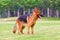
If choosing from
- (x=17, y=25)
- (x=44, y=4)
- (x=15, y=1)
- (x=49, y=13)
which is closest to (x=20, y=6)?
(x=15, y=1)

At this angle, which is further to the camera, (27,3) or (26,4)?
(26,4)

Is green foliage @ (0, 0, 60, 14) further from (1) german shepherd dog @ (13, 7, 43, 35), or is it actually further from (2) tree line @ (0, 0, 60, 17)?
(1) german shepherd dog @ (13, 7, 43, 35)

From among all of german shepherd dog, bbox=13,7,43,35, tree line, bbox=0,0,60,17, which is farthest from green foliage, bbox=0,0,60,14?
german shepherd dog, bbox=13,7,43,35

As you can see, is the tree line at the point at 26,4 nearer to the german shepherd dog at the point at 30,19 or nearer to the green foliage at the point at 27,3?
the green foliage at the point at 27,3

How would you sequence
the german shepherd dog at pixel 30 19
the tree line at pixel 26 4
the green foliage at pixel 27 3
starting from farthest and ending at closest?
the tree line at pixel 26 4, the green foliage at pixel 27 3, the german shepherd dog at pixel 30 19

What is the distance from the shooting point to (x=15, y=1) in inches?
2744

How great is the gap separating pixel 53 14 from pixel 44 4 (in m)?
12.4

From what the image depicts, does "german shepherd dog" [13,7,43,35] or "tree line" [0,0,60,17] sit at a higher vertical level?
"german shepherd dog" [13,7,43,35]

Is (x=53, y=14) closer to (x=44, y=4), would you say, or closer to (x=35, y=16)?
(x=44, y=4)

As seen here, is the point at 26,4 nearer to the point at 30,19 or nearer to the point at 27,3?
the point at 27,3

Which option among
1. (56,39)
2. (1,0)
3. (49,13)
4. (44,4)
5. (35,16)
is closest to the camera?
(56,39)

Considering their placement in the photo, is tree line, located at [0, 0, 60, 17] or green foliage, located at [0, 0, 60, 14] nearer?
green foliage, located at [0, 0, 60, 14]

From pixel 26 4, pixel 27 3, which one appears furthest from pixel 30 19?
pixel 26 4

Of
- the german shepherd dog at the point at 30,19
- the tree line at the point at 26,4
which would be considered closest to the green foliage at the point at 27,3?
the tree line at the point at 26,4
